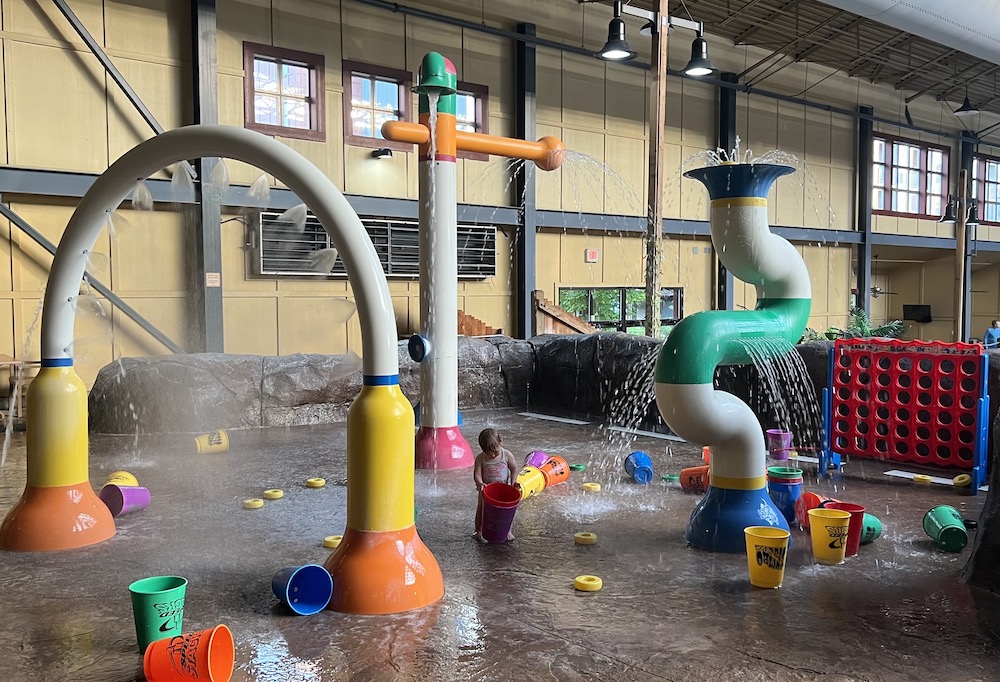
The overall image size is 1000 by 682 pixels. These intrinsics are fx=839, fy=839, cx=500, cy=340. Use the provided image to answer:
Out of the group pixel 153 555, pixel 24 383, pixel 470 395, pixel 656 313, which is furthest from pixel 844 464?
pixel 24 383

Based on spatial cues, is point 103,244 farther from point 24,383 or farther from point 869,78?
point 869,78

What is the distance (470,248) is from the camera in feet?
44.2

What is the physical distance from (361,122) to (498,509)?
938cm

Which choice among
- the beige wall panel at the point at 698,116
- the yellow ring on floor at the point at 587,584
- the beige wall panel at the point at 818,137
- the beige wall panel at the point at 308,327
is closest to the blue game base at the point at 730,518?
the yellow ring on floor at the point at 587,584

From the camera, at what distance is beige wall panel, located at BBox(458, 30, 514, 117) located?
44.4 ft

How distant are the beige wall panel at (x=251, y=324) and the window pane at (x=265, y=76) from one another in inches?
115

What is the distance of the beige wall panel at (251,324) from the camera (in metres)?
11.4

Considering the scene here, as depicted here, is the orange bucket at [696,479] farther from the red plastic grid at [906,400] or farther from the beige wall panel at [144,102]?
the beige wall panel at [144,102]

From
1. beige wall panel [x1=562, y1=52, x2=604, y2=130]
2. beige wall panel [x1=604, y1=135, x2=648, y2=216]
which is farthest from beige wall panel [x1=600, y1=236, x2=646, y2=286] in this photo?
beige wall panel [x1=562, y1=52, x2=604, y2=130]

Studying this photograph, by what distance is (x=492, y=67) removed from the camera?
13.8 m

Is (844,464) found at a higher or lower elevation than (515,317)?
lower

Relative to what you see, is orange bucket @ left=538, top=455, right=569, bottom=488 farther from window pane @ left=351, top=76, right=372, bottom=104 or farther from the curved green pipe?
window pane @ left=351, top=76, right=372, bottom=104

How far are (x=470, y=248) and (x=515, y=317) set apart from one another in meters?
1.49

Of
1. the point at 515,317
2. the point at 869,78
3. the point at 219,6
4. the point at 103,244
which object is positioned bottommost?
the point at 515,317
